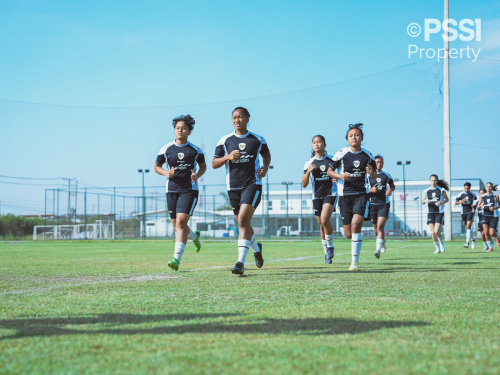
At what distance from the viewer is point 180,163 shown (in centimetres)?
797

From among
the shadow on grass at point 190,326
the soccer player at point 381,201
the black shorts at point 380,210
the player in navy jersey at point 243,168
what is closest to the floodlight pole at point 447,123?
the black shorts at point 380,210

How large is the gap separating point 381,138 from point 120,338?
3132 cm

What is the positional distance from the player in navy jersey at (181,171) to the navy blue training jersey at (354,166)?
218 cm

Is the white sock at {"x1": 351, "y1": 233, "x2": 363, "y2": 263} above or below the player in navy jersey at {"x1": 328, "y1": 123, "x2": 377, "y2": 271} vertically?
below

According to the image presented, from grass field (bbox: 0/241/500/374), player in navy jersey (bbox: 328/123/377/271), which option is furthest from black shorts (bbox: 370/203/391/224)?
grass field (bbox: 0/241/500/374)

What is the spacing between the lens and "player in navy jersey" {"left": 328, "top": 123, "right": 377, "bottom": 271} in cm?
835

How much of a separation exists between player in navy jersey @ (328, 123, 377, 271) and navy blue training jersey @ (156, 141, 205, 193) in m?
2.18

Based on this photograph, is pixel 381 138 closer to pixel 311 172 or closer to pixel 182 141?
pixel 311 172

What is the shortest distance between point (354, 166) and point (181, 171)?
2.66 m

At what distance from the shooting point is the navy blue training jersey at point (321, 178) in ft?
33.1

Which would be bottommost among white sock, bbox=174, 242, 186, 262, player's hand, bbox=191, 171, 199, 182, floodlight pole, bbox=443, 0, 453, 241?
white sock, bbox=174, 242, 186, 262

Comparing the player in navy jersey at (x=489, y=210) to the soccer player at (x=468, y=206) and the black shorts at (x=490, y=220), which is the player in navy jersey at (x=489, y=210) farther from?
the soccer player at (x=468, y=206)

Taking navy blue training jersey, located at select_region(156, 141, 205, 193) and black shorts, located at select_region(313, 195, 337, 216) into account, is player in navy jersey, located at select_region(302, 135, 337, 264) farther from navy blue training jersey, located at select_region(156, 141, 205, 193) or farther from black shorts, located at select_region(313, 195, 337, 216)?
navy blue training jersey, located at select_region(156, 141, 205, 193)

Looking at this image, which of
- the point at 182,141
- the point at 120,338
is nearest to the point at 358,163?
the point at 182,141
